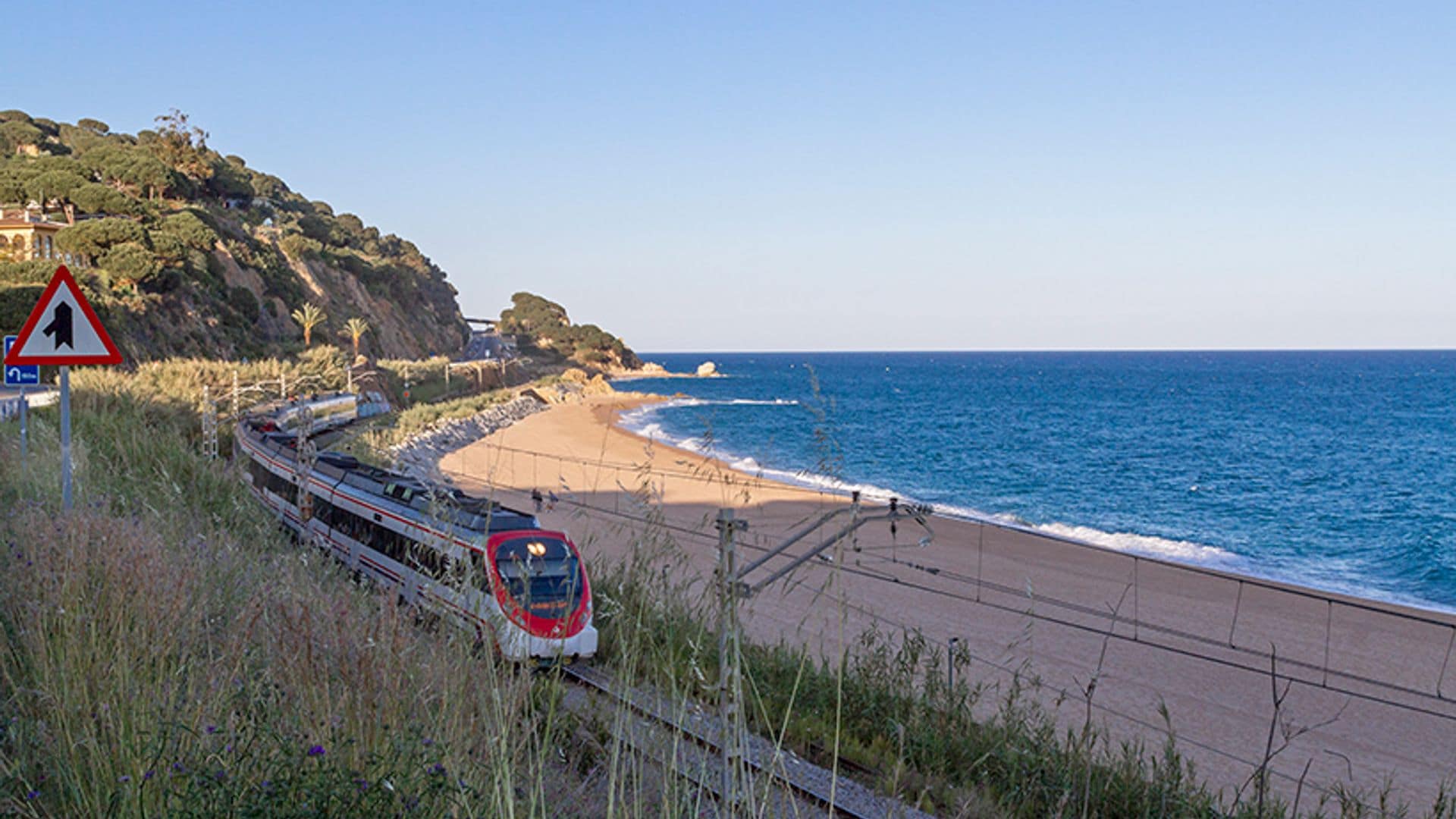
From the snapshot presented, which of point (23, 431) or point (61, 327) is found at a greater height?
point (61, 327)

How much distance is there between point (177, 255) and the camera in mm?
39906

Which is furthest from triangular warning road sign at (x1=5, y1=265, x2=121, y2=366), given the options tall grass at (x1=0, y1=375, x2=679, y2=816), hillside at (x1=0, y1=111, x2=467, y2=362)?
hillside at (x1=0, y1=111, x2=467, y2=362)

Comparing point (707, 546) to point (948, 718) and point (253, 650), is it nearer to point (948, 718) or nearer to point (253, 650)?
point (948, 718)

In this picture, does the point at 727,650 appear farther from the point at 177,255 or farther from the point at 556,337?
the point at 556,337

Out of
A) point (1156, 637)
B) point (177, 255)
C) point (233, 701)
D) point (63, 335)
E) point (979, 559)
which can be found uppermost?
point (177, 255)

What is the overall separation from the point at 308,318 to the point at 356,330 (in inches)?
200

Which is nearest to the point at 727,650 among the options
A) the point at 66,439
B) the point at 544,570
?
the point at 66,439

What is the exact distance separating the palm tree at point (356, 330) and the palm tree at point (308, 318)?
5.50ft

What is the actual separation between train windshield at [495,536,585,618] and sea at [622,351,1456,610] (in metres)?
2.12

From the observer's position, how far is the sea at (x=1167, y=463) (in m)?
25.3

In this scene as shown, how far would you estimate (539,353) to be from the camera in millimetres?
127812

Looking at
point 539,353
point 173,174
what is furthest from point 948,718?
point 539,353

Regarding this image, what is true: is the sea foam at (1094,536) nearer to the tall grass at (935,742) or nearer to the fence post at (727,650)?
the tall grass at (935,742)

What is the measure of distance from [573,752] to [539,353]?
410 feet
